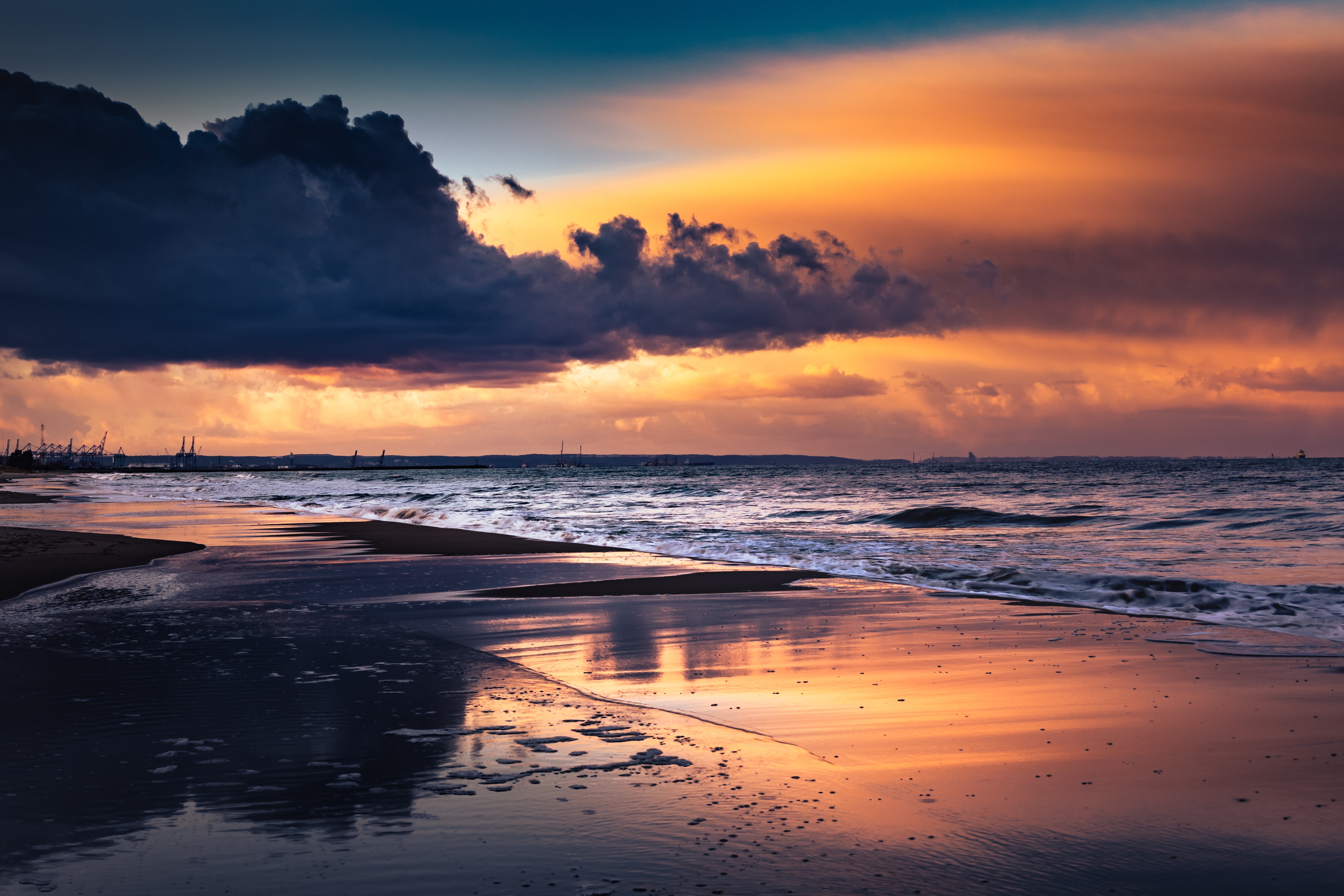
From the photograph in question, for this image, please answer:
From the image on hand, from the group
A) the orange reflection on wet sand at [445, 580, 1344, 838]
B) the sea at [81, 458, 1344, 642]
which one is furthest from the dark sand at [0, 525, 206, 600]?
the sea at [81, 458, 1344, 642]

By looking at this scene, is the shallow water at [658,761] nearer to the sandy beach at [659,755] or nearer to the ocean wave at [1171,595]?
the sandy beach at [659,755]

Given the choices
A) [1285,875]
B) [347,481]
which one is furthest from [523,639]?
[347,481]

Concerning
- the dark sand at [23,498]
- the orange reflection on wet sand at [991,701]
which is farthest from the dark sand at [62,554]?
the dark sand at [23,498]

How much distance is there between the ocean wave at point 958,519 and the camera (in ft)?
111

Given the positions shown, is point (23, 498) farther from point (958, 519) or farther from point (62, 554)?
point (958, 519)

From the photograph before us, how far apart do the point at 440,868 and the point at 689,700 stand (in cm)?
377

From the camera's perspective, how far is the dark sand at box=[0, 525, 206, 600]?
1664cm

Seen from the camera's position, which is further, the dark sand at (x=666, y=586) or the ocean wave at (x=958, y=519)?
the ocean wave at (x=958, y=519)

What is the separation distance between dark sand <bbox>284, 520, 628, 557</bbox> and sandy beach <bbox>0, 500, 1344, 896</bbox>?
11507 mm

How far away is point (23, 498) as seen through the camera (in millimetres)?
55094

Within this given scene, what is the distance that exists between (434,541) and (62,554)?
9.81m

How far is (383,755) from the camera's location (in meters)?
6.19

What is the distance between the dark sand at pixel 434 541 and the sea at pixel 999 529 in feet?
4.84

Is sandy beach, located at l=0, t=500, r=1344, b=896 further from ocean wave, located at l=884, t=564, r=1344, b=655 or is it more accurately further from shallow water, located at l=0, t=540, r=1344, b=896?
ocean wave, located at l=884, t=564, r=1344, b=655
